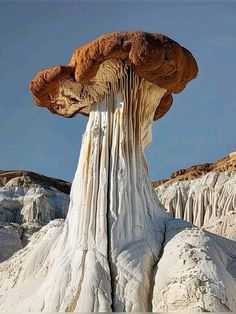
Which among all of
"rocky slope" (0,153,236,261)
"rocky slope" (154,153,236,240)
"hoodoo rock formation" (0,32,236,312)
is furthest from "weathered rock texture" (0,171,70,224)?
"hoodoo rock formation" (0,32,236,312)

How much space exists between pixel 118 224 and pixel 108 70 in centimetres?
163

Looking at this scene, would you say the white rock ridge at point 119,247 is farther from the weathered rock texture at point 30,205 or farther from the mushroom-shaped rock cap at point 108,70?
the weathered rock texture at point 30,205

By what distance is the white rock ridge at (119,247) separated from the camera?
601 centimetres

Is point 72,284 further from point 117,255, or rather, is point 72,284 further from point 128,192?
point 128,192

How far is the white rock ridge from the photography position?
6014mm

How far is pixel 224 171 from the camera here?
3014 centimetres

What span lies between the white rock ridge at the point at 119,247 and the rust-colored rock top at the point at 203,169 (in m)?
24.2

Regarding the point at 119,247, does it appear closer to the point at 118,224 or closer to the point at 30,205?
the point at 118,224

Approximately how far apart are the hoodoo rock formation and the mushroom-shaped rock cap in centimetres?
1

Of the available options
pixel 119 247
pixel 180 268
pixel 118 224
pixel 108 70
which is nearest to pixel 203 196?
pixel 108 70

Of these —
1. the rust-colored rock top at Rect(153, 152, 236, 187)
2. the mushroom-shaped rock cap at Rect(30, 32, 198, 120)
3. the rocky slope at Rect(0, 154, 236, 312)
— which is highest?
the rust-colored rock top at Rect(153, 152, 236, 187)

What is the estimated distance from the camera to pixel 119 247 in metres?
6.58

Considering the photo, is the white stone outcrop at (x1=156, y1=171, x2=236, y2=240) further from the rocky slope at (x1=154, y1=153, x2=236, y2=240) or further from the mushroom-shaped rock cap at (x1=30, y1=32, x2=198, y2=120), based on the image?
the mushroom-shaped rock cap at (x1=30, y1=32, x2=198, y2=120)

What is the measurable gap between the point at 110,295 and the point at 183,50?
8.77 feet
